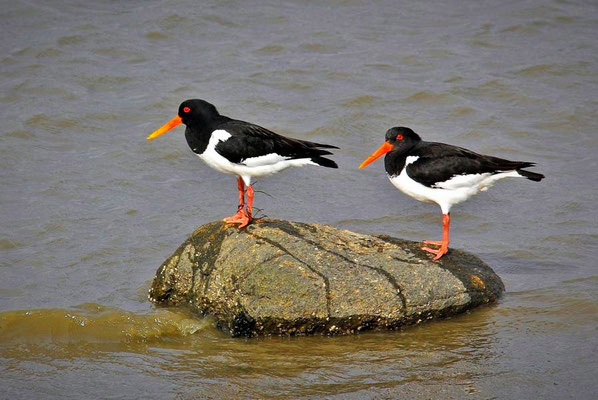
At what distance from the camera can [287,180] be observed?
33.4 feet

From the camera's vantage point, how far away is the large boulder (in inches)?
249

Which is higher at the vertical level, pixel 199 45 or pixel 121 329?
pixel 199 45

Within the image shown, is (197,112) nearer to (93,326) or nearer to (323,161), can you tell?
(323,161)

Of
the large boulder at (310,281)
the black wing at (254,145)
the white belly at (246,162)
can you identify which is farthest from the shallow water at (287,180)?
the black wing at (254,145)

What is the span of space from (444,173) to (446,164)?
93 millimetres

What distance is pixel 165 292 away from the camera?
275 inches

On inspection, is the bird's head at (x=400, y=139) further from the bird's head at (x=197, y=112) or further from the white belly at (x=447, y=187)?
the bird's head at (x=197, y=112)

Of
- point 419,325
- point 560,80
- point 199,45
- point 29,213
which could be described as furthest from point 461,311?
point 199,45

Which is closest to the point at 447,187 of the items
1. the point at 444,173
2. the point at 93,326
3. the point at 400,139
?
the point at 444,173

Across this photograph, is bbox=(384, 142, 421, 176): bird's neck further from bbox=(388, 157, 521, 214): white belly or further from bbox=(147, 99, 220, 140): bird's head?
bbox=(147, 99, 220, 140): bird's head

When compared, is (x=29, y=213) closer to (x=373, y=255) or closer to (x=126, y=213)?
(x=126, y=213)

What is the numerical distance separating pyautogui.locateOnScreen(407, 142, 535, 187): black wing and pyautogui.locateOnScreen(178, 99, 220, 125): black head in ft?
5.99

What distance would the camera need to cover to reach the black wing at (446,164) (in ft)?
22.9

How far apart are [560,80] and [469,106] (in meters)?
1.86
